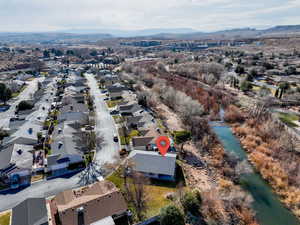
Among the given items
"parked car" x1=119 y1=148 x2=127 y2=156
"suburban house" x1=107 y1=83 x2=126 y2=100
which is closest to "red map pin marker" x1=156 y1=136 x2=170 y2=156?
"parked car" x1=119 y1=148 x2=127 y2=156

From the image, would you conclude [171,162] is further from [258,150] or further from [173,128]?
[258,150]

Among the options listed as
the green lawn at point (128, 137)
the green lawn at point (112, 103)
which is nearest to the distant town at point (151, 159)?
the green lawn at point (128, 137)

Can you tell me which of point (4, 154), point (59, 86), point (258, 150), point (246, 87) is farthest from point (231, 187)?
point (59, 86)

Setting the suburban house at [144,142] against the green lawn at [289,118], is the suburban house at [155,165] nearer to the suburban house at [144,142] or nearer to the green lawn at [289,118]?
the suburban house at [144,142]

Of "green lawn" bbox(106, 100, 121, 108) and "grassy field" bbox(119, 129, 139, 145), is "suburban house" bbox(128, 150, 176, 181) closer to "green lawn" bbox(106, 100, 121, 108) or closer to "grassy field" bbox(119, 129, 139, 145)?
"grassy field" bbox(119, 129, 139, 145)

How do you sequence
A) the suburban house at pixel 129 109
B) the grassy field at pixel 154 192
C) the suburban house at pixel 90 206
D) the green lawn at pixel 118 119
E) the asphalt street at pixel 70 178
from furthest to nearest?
the suburban house at pixel 129 109 < the green lawn at pixel 118 119 < the asphalt street at pixel 70 178 < the grassy field at pixel 154 192 < the suburban house at pixel 90 206
